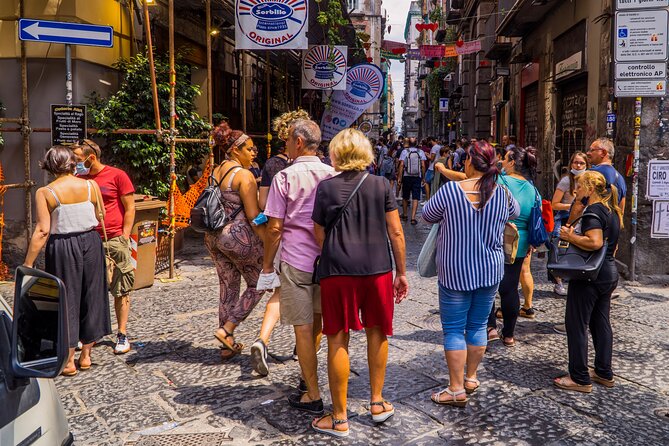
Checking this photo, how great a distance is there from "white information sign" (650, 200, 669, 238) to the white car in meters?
8.00

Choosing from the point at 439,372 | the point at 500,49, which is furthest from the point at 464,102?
the point at 439,372

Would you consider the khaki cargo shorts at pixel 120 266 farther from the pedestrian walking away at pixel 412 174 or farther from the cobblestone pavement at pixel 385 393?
the pedestrian walking away at pixel 412 174

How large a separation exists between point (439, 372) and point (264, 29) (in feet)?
22.0

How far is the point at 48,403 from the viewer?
223 cm

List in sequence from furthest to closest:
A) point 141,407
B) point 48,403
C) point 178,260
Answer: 1. point 178,260
2. point 141,407
3. point 48,403

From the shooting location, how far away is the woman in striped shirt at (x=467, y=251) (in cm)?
436

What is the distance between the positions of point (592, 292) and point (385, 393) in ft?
5.40

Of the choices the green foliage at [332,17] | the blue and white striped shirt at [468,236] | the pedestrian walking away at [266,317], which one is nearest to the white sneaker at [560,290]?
the blue and white striped shirt at [468,236]

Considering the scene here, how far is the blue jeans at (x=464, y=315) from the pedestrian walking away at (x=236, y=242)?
155 cm

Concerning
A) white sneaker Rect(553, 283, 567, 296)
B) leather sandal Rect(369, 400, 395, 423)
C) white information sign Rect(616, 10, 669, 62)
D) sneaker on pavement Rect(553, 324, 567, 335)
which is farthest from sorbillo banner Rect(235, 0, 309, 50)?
leather sandal Rect(369, 400, 395, 423)

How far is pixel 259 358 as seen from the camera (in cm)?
475

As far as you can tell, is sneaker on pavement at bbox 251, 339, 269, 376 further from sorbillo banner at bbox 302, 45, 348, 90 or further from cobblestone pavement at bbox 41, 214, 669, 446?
sorbillo banner at bbox 302, 45, 348, 90

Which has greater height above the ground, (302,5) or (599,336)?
(302,5)

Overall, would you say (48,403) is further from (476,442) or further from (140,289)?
(140,289)
